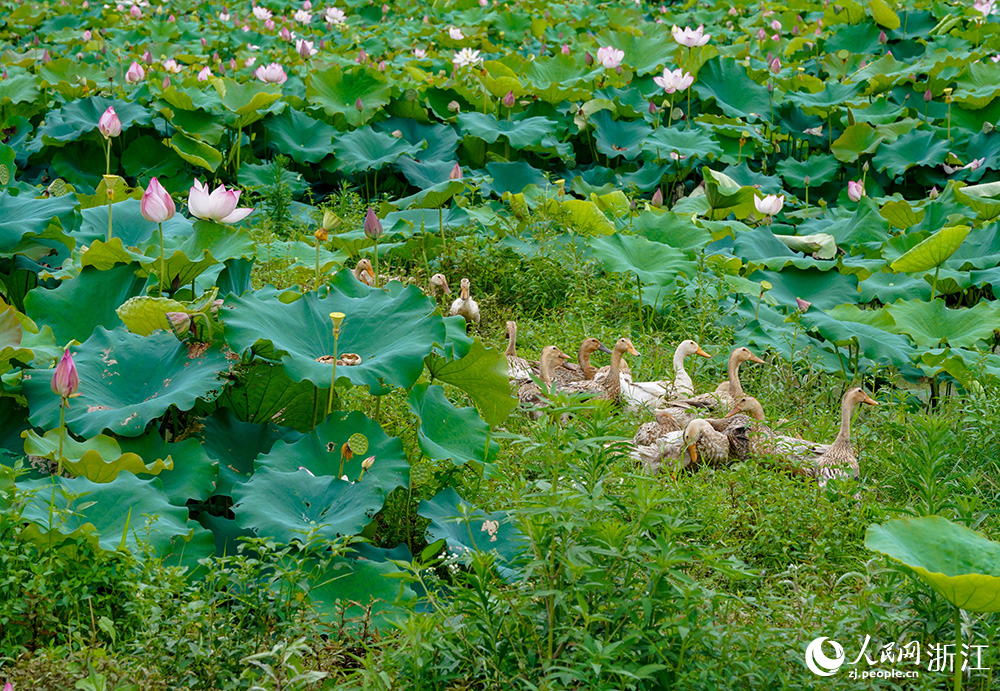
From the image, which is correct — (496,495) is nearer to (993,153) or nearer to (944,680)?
(944,680)

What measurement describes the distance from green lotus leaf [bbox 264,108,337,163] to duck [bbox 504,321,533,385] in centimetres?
256

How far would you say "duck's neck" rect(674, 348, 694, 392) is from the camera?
382cm

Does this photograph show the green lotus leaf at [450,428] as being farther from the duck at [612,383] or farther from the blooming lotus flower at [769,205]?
the blooming lotus flower at [769,205]

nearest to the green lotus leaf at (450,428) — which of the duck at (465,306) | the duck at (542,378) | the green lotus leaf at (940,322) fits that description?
the duck at (542,378)

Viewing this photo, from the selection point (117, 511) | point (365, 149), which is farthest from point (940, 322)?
point (365, 149)

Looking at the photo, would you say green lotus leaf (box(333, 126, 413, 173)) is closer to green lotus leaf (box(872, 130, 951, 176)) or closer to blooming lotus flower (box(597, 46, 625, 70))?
blooming lotus flower (box(597, 46, 625, 70))

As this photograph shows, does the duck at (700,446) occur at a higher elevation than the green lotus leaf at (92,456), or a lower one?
lower

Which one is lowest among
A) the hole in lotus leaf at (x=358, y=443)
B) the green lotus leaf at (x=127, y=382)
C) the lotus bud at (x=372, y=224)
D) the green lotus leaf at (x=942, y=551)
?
the lotus bud at (x=372, y=224)

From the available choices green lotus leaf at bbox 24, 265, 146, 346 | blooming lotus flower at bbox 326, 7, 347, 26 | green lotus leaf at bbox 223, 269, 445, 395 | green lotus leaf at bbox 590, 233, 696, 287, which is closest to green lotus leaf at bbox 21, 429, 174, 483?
green lotus leaf at bbox 223, 269, 445, 395

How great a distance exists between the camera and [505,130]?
19.7ft

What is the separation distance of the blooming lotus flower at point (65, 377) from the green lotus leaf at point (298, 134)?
3.97m

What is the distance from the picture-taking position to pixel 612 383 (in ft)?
12.6

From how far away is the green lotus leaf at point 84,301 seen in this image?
2.99 meters

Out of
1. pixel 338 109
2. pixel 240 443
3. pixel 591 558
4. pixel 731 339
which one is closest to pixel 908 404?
pixel 731 339
